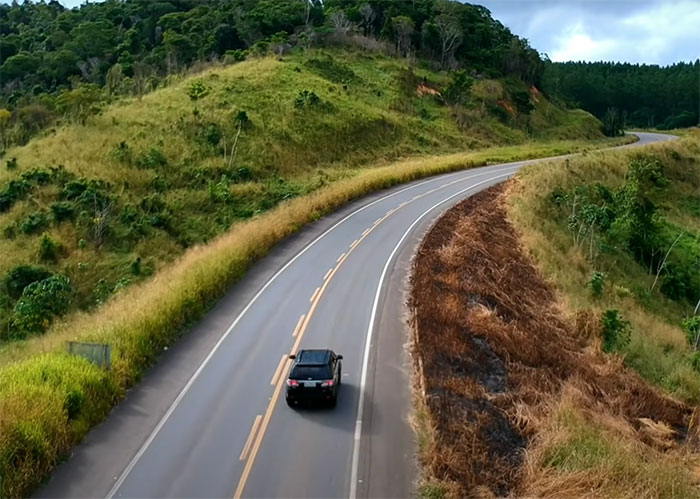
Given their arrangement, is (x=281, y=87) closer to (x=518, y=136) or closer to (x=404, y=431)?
(x=518, y=136)

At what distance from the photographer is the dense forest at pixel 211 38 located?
8494 centimetres

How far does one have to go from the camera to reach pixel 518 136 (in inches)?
3260

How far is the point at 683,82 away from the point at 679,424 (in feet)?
453

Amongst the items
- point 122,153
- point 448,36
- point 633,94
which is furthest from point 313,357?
point 633,94

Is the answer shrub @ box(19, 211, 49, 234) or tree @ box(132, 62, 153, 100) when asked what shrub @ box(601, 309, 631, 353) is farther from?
Result: tree @ box(132, 62, 153, 100)

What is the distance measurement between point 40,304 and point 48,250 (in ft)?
25.1

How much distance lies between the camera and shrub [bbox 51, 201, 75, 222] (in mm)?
42906

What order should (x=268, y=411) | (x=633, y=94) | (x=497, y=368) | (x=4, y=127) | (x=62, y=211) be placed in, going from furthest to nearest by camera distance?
1. (x=633, y=94)
2. (x=4, y=127)
3. (x=62, y=211)
4. (x=497, y=368)
5. (x=268, y=411)

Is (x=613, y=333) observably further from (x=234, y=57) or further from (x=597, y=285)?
(x=234, y=57)

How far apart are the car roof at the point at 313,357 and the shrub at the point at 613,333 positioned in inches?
504

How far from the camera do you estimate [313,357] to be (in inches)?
768

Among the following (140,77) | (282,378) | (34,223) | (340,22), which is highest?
(340,22)

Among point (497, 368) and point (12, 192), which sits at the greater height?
point (12, 192)

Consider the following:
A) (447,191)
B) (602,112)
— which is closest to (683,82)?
(602,112)
